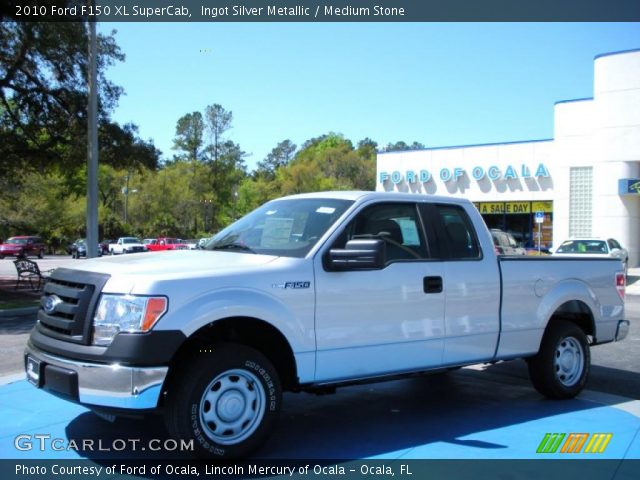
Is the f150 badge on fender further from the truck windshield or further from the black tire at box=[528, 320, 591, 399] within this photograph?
the black tire at box=[528, 320, 591, 399]

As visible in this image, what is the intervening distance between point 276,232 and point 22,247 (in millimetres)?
48525

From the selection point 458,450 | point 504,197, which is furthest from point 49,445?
point 504,197

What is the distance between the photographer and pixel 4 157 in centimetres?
1936

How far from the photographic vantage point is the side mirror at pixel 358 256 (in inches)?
190

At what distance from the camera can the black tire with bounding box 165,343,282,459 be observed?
431cm

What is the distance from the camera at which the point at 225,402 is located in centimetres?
450

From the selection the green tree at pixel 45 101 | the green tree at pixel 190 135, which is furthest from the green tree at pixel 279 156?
the green tree at pixel 45 101

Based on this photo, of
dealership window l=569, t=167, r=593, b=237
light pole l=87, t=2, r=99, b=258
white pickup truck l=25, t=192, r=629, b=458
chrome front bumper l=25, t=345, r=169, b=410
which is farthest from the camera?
dealership window l=569, t=167, r=593, b=237

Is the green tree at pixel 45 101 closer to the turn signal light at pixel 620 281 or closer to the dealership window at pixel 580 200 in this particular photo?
the turn signal light at pixel 620 281

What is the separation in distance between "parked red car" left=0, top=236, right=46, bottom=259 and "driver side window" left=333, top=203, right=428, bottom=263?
157 ft

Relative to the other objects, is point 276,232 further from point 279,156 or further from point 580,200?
point 279,156

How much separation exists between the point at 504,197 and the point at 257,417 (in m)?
34.9

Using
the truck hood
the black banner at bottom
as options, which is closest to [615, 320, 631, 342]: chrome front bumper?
the black banner at bottom

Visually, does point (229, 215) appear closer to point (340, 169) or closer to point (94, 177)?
point (340, 169)
